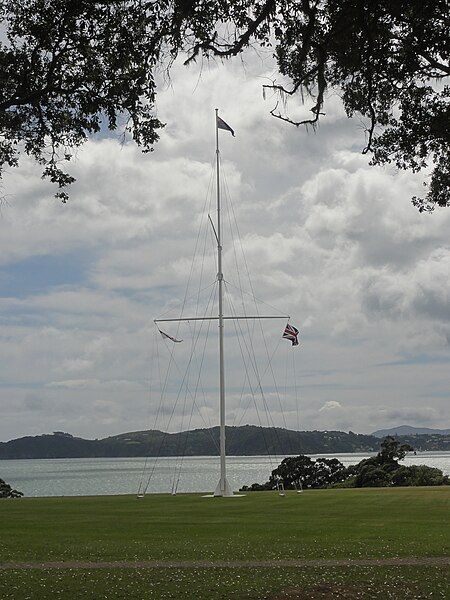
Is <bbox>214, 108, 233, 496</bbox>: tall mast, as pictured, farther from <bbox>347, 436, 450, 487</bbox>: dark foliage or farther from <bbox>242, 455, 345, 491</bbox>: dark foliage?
<bbox>242, 455, 345, 491</bbox>: dark foliage

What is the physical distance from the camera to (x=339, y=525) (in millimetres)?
26141

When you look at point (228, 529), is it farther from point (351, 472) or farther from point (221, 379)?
point (351, 472)

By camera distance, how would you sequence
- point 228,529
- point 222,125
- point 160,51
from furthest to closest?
1. point 222,125
2. point 228,529
3. point 160,51

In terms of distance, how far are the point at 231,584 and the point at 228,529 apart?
1007cm

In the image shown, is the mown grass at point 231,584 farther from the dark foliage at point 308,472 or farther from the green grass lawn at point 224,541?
the dark foliage at point 308,472

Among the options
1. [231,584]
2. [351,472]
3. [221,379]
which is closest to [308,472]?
[351,472]

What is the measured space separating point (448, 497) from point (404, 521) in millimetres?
12165

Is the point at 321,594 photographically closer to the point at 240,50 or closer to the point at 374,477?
the point at 240,50

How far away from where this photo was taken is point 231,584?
15.6 meters

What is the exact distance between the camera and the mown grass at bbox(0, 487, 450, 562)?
19969mm

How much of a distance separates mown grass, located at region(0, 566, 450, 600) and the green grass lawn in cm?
2

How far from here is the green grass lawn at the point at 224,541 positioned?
1543 centimetres

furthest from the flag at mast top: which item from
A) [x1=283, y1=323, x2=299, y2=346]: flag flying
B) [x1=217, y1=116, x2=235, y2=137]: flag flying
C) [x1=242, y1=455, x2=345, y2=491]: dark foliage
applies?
[x1=242, y1=455, x2=345, y2=491]: dark foliage

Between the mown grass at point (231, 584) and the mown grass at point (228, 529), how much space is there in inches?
86.1
